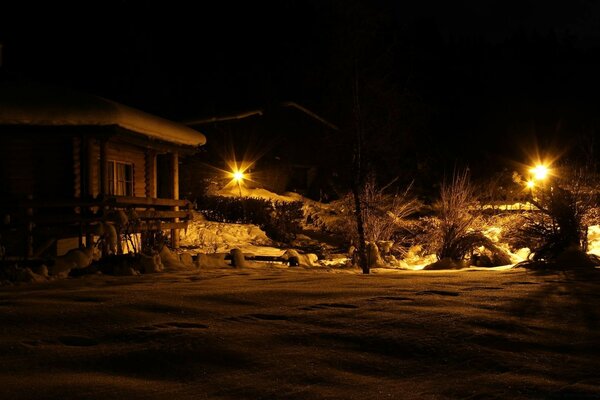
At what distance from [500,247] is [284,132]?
18.5 meters

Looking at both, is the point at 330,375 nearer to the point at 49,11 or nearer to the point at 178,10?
the point at 49,11

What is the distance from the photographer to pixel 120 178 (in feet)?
56.6

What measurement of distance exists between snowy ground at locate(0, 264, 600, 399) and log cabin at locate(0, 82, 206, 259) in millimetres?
5832

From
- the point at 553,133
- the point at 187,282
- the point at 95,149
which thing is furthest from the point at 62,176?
the point at 553,133

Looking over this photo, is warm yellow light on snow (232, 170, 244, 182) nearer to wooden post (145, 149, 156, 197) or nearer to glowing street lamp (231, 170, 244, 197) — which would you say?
glowing street lamp (231, 170, 244, 197)

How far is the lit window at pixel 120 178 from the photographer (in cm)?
1667

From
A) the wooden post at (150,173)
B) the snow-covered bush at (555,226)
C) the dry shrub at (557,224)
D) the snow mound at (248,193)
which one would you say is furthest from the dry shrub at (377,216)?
the snow mound at (248,193)

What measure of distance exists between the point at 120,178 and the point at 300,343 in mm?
13871

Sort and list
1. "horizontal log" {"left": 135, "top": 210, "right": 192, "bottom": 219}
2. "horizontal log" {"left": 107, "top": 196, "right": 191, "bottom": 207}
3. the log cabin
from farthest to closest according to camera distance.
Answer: "horizontal log" {"left": 135, "top": 210, "right": 192, "bottom": 219} < "horizontal log" {"left": 107, "top": 196, "right": 191, "bottom": 207} < the log cabin

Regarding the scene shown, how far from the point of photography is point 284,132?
32.9 m

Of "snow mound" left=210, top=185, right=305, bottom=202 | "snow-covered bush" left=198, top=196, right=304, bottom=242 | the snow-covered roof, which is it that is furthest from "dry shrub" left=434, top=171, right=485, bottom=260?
"snow mound" left=210, top=185, right=305, bottom=202

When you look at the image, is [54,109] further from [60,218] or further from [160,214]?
[160,214]

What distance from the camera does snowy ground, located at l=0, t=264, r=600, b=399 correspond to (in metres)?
3.63

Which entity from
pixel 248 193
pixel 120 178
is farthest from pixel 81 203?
pixel 248 193
